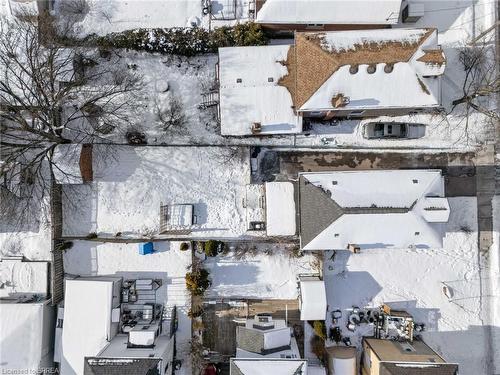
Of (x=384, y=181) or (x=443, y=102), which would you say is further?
(x=443, y=102)

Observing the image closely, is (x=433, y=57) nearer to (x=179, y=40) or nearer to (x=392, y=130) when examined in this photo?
(x=392, y=130)

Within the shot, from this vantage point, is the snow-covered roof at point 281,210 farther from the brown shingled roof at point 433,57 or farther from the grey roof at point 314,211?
the brown shingled roof at point 433,57

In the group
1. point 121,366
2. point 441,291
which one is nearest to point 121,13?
point 121,366

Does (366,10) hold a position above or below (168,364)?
above

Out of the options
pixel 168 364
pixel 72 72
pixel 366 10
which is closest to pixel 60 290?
pixel 168 364

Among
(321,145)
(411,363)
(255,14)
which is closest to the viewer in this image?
(411,363)

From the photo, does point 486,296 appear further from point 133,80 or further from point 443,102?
point 133,80
